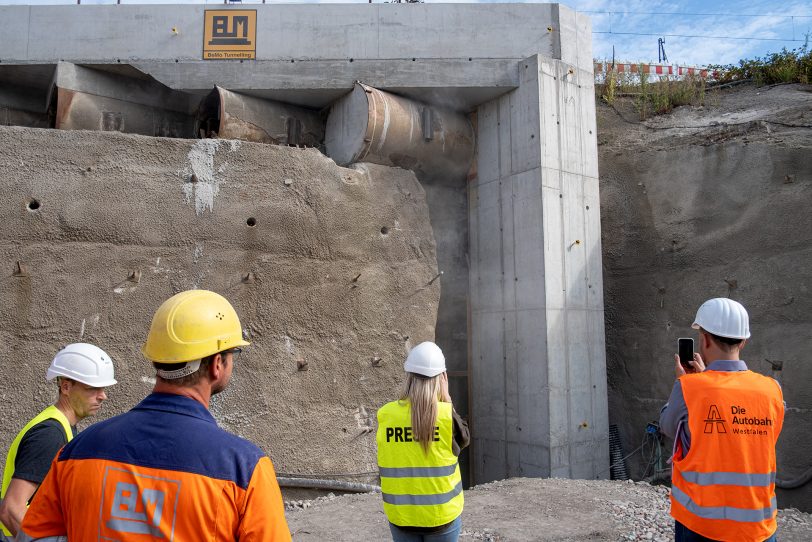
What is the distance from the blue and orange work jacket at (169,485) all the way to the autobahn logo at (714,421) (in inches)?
84.9

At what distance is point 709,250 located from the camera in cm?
799

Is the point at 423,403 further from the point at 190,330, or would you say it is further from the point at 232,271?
the point at 232,271

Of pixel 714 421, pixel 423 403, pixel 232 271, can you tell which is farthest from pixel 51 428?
pixel 232 271

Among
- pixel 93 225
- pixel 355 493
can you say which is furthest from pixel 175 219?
pixel 355 493

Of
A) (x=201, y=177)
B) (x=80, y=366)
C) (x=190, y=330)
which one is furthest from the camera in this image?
(x=201, y=177)

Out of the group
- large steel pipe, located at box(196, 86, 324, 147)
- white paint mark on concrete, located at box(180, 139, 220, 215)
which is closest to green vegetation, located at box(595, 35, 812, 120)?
large steel pipe, located at box(196, 86, 324, 147)

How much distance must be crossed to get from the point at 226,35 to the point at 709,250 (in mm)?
6847

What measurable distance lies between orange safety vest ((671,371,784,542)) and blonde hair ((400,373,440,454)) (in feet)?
4.06

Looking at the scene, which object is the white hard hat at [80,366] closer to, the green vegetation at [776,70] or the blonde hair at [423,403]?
the blonde hair at [423,403]

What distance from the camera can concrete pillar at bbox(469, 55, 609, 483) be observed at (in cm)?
749

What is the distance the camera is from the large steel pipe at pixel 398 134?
7.60 meters

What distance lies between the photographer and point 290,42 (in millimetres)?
7773

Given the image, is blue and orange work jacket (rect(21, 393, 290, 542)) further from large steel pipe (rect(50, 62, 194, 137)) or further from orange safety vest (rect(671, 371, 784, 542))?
large steel pipe (rect(50, 62, 194, 137))

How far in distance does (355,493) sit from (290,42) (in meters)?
5.57
